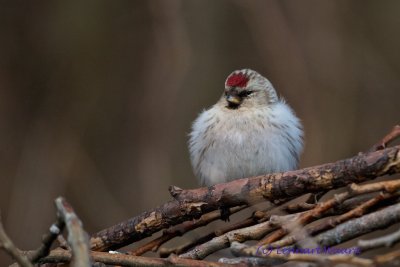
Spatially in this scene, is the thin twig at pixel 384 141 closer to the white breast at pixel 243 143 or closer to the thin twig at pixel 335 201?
the thin twig at pixel 335 201

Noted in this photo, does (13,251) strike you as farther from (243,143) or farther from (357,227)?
(243,143)

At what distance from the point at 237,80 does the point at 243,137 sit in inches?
16.9

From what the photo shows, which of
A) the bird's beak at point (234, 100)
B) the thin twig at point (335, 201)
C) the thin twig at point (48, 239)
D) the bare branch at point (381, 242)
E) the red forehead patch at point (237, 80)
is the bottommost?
the bare branch at point (381, 242)

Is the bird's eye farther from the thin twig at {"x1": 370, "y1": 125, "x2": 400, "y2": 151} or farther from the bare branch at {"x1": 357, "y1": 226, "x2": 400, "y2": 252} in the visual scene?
the bare branch at {"x1": 357, "y1": 226, "x2": 400, "y2": 252}

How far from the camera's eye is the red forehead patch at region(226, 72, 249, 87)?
11.3 ft

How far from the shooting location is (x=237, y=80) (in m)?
3.46

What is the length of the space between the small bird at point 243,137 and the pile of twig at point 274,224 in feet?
3.63

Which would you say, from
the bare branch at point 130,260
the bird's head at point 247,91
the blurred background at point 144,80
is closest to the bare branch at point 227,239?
the bare branch at point 130,260

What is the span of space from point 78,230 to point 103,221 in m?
2.89

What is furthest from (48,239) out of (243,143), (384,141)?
(243,143)

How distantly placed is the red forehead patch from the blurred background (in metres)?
0.78

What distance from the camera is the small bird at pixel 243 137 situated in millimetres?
3082

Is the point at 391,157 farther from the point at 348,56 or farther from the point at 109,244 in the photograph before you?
the point at 348,56

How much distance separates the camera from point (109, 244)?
1.88m
